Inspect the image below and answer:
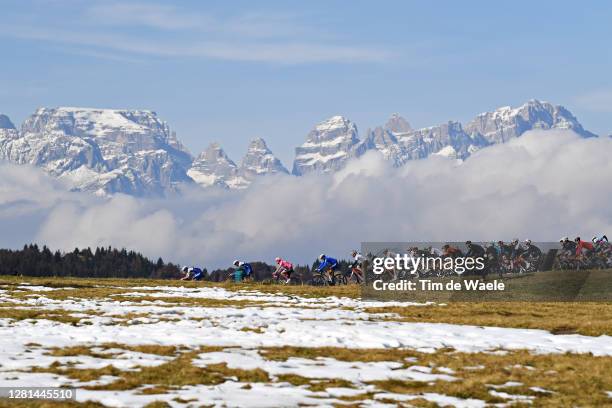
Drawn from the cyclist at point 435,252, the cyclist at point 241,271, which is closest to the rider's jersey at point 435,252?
the cyclist at point 435,252

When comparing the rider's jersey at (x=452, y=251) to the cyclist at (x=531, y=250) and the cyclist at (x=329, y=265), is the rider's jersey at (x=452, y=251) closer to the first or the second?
the cyclist at (x=329, y=265)

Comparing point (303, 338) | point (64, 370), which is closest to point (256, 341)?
point (303, 338)

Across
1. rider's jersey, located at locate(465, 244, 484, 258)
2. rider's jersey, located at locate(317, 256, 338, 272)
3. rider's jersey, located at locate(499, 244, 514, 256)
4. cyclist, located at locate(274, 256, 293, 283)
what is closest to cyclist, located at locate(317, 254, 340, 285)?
rider's jersey, located at locate(317, 256, 338, 272)

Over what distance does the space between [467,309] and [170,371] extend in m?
22.2

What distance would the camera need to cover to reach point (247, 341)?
99.8 ft

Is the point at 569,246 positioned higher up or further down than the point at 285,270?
higher up

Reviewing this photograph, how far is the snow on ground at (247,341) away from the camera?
22250mm

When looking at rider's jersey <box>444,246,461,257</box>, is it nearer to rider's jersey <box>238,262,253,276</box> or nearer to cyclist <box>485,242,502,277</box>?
cyclist <box>485,242,502,277</box>

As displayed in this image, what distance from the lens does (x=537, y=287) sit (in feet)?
192

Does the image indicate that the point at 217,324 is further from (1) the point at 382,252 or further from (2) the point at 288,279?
(2) the point at 288,279

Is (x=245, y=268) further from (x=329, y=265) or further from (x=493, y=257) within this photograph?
(x=493, y=257)

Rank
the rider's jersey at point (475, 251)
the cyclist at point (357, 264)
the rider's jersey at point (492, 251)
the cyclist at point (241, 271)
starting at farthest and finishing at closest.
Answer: the cyclist at point (241, 271) → the cyclist at point (357, 264) → the rider's jersey at point (492, 251) → the rider's jersey at point (475, 251)

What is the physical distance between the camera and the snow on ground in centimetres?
2225

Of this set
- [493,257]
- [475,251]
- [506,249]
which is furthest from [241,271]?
[475,251]
